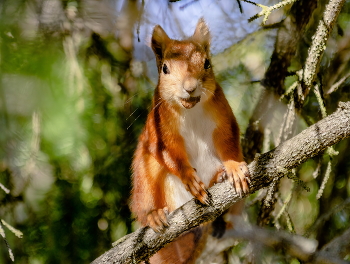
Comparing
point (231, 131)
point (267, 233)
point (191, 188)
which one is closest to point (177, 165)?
point (191, 188)

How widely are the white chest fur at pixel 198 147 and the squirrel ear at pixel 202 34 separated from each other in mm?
312

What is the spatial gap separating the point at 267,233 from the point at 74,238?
3.72 ft

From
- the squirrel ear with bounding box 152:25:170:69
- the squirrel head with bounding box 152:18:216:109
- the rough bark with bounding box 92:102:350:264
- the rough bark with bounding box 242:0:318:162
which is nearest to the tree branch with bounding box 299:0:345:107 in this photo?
the rough bark with bounding box 242:0:318:162

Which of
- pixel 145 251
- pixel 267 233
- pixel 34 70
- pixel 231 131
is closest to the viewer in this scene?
pixel 145 251

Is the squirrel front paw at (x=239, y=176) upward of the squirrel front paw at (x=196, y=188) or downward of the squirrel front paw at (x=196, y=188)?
upward

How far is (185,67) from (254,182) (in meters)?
0.60

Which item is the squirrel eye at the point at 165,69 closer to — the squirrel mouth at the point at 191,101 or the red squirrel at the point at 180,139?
the red squirrel at the point at 180,139

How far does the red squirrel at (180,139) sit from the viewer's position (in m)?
1.94

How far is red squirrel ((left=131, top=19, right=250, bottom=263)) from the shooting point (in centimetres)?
194

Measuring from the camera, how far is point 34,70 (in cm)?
236

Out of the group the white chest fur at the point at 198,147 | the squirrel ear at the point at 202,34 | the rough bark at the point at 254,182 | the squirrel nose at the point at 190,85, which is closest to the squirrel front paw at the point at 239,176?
the rough bark at the point at 254,182

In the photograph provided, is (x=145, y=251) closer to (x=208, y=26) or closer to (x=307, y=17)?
(x=208, y=26)

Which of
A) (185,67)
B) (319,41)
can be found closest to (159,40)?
(185,67)

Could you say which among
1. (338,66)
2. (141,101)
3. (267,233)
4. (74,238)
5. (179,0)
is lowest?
(74,238)
